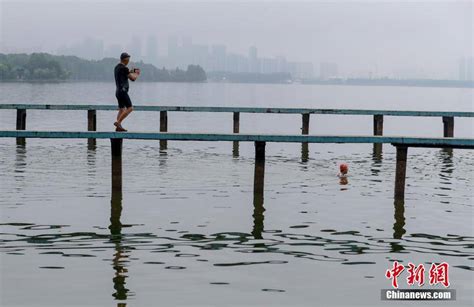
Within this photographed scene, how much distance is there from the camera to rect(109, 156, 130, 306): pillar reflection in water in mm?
10641

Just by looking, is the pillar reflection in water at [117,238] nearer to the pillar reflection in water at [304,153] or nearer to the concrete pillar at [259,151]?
the concrete pillar at [259,151]

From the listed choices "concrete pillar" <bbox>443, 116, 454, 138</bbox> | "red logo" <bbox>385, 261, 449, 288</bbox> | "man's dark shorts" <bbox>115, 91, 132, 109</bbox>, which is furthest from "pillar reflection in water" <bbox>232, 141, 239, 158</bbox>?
"red logo" <bbox>385, 261, 449, 288</bbox>

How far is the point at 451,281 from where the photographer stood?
37.2 feet

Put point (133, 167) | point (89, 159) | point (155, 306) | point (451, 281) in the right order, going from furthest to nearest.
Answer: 1. point (89, 159)
2. point (133, 167)
3. point (451, 281)
4. point (155, 306)

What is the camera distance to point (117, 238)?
1369cm

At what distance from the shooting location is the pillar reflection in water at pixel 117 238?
1064 centimetres

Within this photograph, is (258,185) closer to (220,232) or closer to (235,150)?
(220,232)

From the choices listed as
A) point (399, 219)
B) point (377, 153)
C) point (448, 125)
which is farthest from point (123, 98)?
point (448, 125)

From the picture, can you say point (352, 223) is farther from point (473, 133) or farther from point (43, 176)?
point (473, 133)

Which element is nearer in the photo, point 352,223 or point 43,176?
point 352,223

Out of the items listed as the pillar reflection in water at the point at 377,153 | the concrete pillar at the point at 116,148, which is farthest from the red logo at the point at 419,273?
the pillar reflection in water at the point at 377,153

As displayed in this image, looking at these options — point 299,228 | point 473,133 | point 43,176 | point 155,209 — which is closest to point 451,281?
point 299,228

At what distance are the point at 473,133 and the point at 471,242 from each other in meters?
44.1

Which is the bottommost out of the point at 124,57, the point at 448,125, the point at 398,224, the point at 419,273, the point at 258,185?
the point at 419,273
